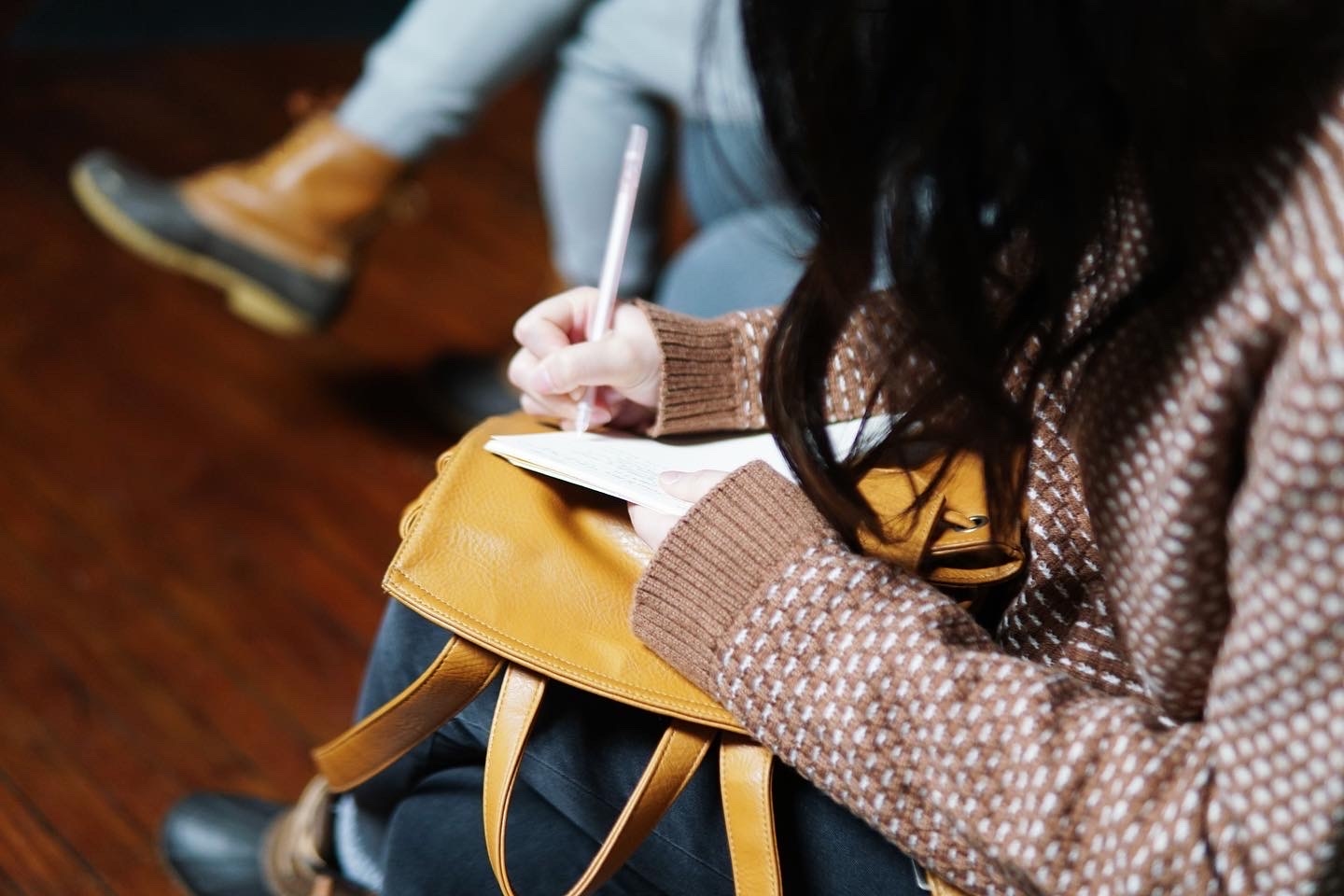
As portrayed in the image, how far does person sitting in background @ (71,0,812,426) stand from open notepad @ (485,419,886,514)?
430mm

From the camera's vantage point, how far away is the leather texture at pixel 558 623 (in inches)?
22.0

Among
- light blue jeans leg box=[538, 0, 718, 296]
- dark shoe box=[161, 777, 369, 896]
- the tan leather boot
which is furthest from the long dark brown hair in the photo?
the tan leather boot

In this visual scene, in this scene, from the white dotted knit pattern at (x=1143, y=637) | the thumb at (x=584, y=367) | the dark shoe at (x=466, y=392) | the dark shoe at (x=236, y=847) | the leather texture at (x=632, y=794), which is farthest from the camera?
the dark shoe at (x=466, y=392)

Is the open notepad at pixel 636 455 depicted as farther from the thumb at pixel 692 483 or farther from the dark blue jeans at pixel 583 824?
the dark blue jeans at pixel 583 824

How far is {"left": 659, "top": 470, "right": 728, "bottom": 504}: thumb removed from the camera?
1.94 feet

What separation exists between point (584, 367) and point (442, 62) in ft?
2.09

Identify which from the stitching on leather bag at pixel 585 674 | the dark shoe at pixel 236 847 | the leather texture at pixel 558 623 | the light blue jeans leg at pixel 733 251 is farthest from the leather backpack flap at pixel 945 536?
the dark shoe at pixel 236 847

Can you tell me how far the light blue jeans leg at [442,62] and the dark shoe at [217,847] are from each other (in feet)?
2.11

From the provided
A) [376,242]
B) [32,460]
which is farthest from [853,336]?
[376,242]

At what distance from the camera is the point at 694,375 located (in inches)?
27.1

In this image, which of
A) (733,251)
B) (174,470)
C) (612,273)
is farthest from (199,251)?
(612,273)

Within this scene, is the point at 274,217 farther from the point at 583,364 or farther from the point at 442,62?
the point at 583,364

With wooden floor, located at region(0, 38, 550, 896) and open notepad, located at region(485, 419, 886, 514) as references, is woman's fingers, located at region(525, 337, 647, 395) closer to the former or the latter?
open notepad, located at region(485, 419, 886, 514)

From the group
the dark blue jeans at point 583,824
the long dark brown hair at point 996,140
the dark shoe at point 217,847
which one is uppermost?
the long dark brown hair at point 996,140
